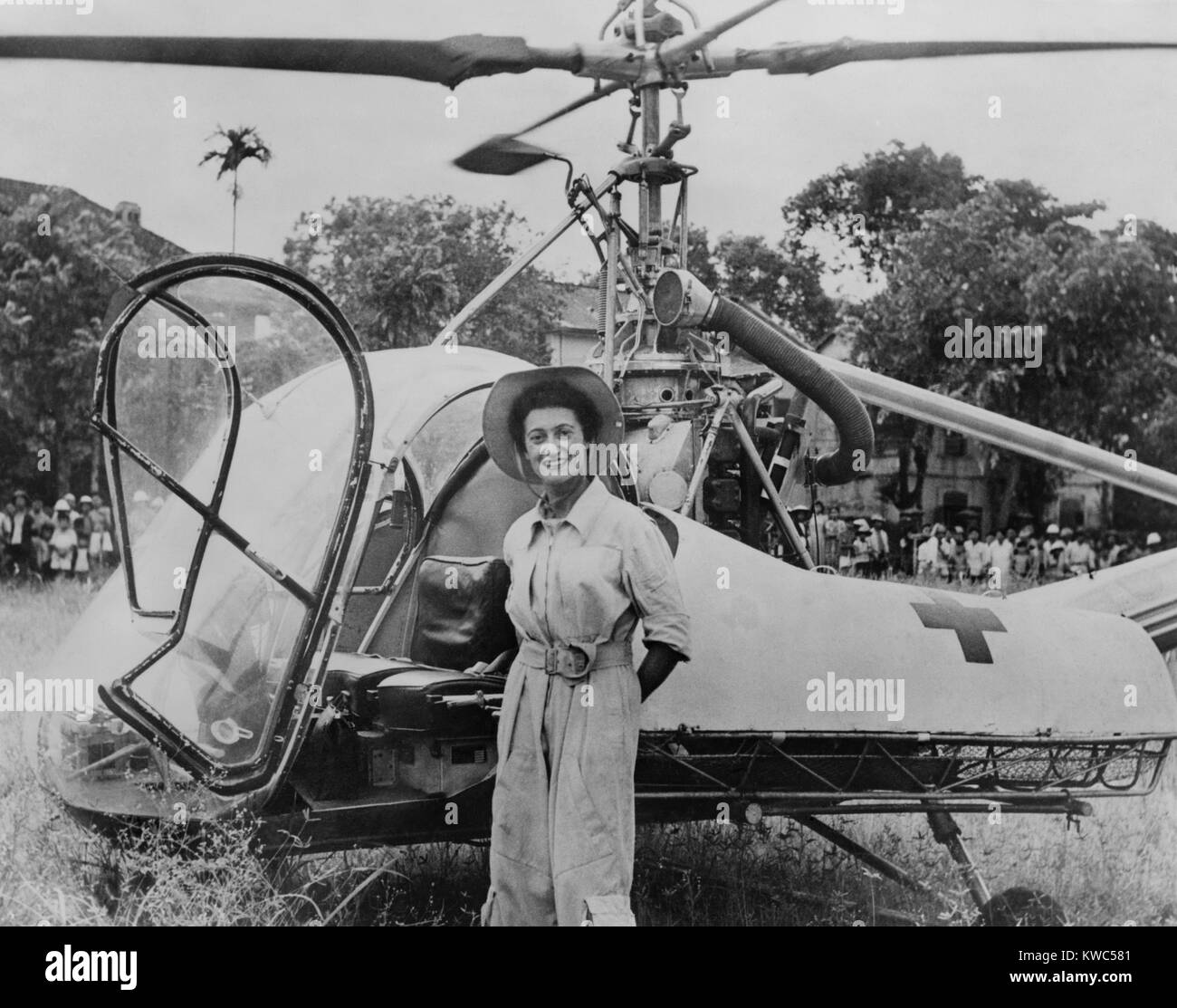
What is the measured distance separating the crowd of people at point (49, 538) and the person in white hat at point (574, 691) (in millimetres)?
1731

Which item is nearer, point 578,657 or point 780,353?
point 578,657

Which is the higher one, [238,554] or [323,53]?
[323,53]

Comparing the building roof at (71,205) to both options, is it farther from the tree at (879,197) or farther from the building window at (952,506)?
the building window at (952,506)

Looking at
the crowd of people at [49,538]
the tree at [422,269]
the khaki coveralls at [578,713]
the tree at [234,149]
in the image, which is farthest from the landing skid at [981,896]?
the tree at [234,149]

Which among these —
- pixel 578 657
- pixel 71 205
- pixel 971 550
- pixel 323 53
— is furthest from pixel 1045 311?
pixel 71 205

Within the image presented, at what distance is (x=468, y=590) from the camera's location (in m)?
3.98

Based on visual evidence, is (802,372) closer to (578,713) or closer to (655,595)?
(655,595)

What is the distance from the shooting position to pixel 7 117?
4375 millimetres

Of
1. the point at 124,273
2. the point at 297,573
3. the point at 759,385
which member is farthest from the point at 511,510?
the point at 124,273

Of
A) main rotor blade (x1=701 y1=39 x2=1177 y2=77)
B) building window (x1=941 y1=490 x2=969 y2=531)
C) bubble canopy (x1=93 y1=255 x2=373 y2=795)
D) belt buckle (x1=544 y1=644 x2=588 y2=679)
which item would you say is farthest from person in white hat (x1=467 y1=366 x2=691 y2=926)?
building window (x1=941 y1=490 x2=969 y2=531)

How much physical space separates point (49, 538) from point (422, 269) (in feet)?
5.93

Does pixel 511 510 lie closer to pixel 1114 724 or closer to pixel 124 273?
pixel 124 273

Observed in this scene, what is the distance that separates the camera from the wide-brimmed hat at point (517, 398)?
3.78 metres

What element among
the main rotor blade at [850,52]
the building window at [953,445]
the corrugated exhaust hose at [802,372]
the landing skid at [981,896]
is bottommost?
the landing skid at [981,896]
